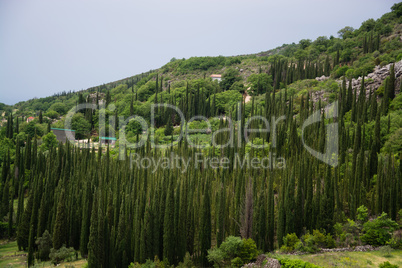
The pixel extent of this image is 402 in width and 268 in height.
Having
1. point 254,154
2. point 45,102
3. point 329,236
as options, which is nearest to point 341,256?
point 329,236

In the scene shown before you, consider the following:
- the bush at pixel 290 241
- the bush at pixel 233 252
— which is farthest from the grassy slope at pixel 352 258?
the bush at pixel 233 252

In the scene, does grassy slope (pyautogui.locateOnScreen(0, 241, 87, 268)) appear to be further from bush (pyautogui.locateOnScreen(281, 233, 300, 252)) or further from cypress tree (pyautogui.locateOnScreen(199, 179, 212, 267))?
bush (pyautogui.locateOnScreen(281, 233, 300, 252))

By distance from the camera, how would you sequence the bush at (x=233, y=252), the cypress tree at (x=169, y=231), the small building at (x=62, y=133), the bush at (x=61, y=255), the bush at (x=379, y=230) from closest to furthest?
the bush at (x=379, y=230)
the bush at (x=233, y=252)
the cypress tree at (x=169, y=231)
the bush at (x=61, y=255)
the small building at (x=62, y=133)

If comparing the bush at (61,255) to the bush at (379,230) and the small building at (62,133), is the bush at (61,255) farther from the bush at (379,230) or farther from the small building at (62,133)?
the small building at (62,133)

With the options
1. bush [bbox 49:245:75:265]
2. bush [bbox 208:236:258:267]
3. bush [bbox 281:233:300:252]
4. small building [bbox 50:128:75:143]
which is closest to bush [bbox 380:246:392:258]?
bush [bbox 281:233:300:252]

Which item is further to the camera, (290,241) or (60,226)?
(60,226)

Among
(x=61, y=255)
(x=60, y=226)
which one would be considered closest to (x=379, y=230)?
(x=61, y=255)

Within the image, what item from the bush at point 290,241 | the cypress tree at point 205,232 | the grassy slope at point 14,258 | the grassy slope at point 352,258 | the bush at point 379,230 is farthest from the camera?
the grassy slope at point 14,258

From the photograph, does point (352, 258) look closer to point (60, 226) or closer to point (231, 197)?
point (231, 197)

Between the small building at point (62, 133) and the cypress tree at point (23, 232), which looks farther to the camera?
the small building at point (62, 133)

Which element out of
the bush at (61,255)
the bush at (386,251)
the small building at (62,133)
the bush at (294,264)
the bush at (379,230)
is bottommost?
the bush at (61,255)

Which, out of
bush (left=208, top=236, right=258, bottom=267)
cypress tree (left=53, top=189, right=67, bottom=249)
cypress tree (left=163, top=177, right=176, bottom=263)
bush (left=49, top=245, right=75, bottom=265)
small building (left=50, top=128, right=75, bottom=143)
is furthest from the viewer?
small building (left=50, top=128, right=75, bottom=143)

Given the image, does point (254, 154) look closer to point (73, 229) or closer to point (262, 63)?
point (73, 229)

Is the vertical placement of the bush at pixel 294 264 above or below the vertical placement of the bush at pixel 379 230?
below
